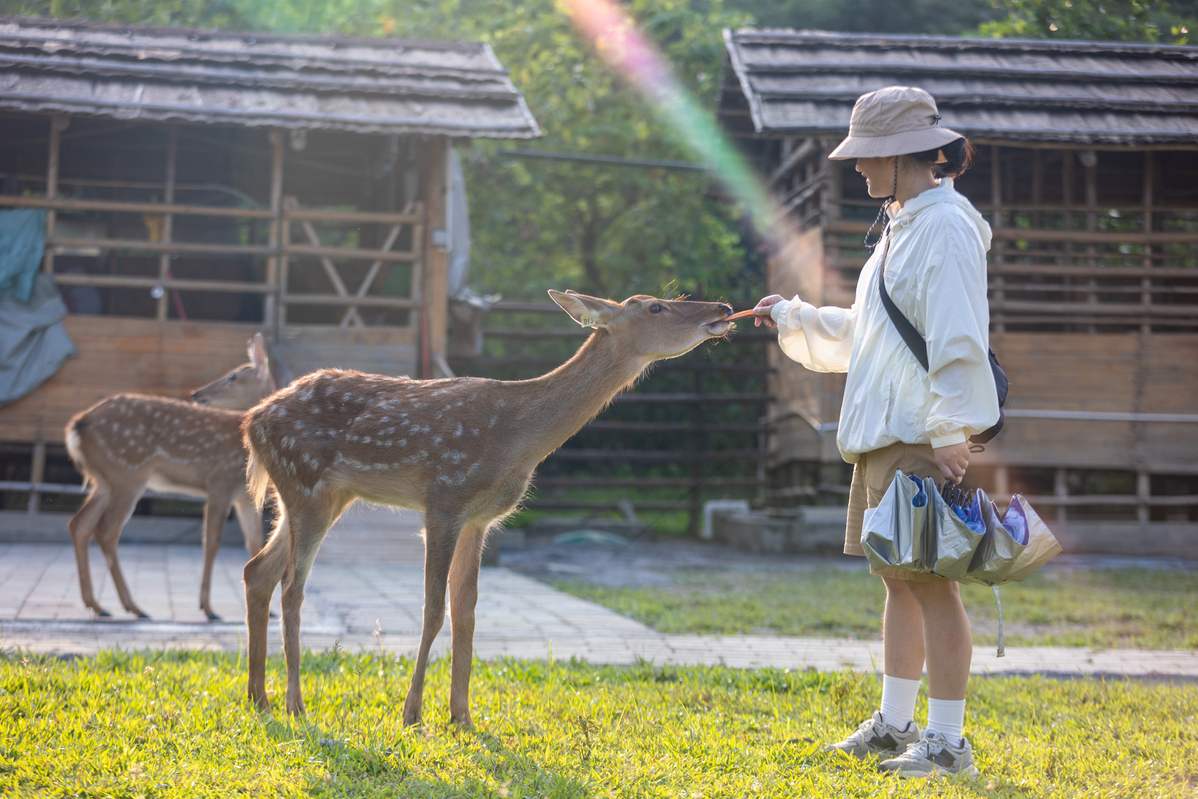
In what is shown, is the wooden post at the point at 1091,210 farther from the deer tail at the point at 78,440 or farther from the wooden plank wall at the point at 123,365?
the deer tail at the point at 78,440

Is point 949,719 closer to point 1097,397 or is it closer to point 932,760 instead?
point 932,760

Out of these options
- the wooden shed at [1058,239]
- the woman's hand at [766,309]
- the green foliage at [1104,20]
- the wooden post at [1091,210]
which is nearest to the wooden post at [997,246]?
the wooden shed at [1058,239]

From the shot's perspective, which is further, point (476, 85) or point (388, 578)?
point (476, 85)

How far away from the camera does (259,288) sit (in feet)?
37.6

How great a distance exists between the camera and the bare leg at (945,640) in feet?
12.1

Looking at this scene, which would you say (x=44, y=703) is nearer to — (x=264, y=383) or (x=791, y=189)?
(x=264, y=383)

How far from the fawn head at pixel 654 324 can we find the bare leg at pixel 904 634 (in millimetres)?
1493

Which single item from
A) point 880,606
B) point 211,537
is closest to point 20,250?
point 211,537

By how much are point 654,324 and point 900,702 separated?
6.56 ft

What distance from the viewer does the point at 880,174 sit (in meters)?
4.02

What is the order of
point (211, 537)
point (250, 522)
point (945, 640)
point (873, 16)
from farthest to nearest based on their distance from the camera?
point (873, 16), point (250, 522), point (211, 537), point (945, 640)

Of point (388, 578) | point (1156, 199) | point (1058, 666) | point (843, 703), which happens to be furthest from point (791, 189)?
point (843, 703)

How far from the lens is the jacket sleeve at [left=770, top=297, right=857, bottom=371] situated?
4.31 meters

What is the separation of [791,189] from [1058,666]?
450 inches
